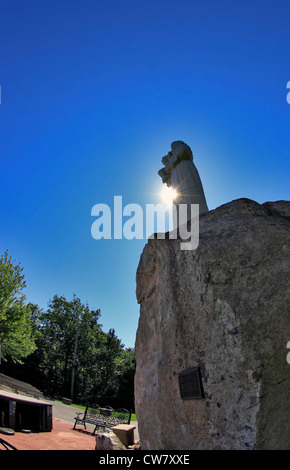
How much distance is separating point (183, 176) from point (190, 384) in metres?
5.47

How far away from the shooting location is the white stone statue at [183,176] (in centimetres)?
655

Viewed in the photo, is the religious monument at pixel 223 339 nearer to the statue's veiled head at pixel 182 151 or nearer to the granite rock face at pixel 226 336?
the granite rock face at pixel 226 336

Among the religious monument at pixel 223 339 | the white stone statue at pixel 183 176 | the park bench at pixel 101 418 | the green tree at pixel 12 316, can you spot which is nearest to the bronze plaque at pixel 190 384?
the religious monument at pixel 223 339

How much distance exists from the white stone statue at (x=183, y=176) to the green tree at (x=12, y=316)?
15.5 meters

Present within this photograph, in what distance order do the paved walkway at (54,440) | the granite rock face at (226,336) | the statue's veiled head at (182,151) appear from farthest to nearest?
the statue's veiled head at (182,151)
the paved walkway at (54,440)
the granite rock face at (226,336)

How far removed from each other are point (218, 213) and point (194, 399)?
1974 mm

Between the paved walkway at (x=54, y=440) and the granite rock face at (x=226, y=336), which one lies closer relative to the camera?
the granite rock face at (x=226, y=336)

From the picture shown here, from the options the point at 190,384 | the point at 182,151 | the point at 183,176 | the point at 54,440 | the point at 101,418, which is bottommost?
the point at 101,418

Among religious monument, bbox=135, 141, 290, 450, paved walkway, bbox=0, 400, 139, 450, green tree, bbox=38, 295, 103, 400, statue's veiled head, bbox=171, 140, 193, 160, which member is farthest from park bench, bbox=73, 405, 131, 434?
green tree, bbox=38, 295, 103, 400

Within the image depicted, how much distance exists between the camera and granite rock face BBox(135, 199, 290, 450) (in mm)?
2025

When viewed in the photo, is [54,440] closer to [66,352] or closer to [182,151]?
[182,151]

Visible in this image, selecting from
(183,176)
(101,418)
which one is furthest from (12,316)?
(183,176)

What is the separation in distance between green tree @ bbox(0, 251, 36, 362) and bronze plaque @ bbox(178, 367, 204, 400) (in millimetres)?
17997

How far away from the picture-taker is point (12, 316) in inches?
735
